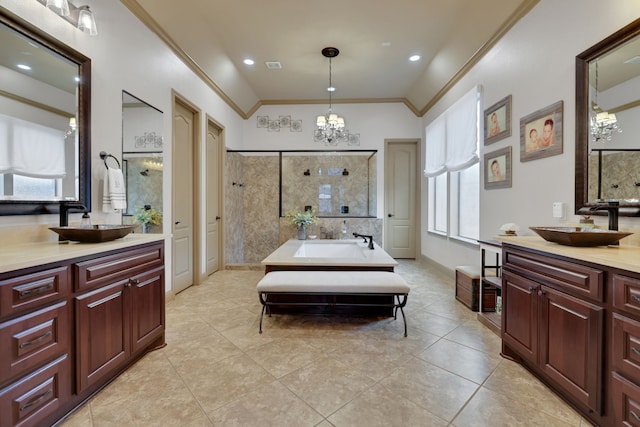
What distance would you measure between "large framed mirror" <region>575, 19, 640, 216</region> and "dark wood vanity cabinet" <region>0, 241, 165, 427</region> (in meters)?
3.20

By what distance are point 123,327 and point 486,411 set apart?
221 cm

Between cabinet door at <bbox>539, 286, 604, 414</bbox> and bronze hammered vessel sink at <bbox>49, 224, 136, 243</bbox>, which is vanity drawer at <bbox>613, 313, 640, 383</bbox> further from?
bronze hammered vessel sink at <bbox>49, 224, 136, 243</bbox>

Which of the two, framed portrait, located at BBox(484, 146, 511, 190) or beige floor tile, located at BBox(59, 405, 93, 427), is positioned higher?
framed portrait, located at BBox(484, 146, 511, 190)

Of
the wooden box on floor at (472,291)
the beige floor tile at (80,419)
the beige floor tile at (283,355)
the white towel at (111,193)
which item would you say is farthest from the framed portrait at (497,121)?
the beige floor tile at (80,419)

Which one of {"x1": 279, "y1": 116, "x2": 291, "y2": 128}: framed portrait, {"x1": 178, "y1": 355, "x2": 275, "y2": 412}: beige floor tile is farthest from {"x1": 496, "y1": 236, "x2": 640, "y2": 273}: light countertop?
{"x1": 279, "y1": 116, "x2": 291, "y2": 128}: framed portrait

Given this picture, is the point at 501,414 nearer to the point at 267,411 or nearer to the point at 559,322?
the point at 559,322

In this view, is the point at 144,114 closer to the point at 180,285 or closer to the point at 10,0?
the point at 10,0

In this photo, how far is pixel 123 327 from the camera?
175 centimetres

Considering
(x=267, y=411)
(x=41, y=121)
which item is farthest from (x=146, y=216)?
(x=267, y=411)

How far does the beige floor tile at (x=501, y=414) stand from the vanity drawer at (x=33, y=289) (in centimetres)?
210

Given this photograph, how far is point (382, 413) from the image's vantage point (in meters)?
1.50

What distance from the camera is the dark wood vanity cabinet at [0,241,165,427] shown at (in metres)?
1.16

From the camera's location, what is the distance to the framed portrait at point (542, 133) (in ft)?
7.38

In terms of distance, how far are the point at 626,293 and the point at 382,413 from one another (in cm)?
127
